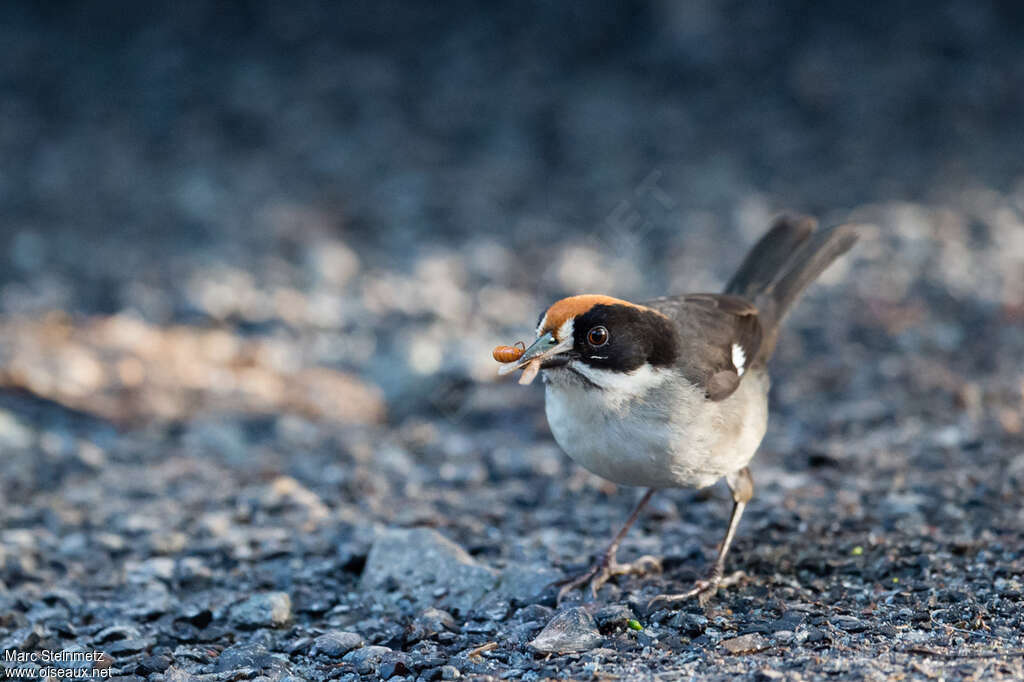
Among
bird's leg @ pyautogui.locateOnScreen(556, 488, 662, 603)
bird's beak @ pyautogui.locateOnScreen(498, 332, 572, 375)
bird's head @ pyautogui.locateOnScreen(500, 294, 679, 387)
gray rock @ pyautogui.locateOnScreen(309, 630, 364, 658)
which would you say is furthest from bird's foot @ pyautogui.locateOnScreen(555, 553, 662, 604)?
bird's beak @ pyautogui.locateOnScreen(498, 332, 572, 375)

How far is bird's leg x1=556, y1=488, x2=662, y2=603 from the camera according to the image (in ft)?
16.2

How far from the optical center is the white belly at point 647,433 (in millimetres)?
4430

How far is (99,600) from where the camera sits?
514cm

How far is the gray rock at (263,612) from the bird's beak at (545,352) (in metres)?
1.56

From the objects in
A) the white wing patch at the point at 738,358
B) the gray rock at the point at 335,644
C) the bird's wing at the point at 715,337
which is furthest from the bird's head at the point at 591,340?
the gray rock at the point at 335,644

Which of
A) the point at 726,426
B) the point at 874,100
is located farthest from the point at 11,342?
the point at 874,100

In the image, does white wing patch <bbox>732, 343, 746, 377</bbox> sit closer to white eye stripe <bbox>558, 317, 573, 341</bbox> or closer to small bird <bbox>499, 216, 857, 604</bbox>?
small bird <bbox>499, 216, 857, 604</bbox>

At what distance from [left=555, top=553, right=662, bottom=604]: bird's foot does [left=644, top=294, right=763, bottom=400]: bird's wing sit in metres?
0.95

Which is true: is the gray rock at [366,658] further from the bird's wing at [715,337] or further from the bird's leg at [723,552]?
the bird's wing at [715,337]

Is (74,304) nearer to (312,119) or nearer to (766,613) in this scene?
(312,119)

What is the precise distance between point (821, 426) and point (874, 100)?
7271 mm

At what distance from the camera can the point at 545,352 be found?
4352 mm

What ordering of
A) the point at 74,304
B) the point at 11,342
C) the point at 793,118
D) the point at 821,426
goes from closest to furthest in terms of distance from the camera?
the point at 821,426, the point at 11,342, the point at 74,304, the point at 793,118

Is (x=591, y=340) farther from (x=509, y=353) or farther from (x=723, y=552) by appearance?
(x=723, y=552)
